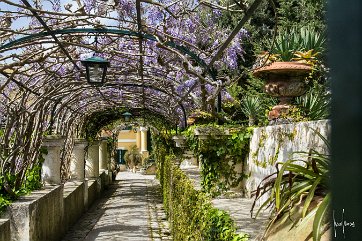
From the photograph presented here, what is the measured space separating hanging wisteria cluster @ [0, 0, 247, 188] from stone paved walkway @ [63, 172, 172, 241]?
2.12m

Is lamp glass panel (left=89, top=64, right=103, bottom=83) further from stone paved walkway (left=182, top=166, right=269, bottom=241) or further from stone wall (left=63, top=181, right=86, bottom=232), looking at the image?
stone wall (left=63, top=181, right=86, bottom=232)

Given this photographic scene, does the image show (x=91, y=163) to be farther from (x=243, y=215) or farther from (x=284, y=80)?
(x=243, y=215)

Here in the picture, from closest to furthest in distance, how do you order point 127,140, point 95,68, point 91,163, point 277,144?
point 277,144, point 95,68, point 91,163, point 127,140

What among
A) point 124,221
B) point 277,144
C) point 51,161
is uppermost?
point 277,144

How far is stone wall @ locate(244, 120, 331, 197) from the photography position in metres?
3.62

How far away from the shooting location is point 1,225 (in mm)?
4961

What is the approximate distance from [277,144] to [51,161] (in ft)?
17.5

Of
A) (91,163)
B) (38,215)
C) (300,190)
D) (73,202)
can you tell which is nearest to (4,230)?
(38,215)

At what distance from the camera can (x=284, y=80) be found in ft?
17.5

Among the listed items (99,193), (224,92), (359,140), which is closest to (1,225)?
(359,140)

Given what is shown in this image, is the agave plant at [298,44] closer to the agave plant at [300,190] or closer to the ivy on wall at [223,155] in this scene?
the ivy on wall at [223,155]

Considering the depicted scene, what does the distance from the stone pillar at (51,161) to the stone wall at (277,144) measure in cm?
385

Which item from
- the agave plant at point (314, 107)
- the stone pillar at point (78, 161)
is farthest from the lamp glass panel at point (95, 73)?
the stone pillar at point (78, 161)

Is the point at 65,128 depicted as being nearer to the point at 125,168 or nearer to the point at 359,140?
the point at 359,140
